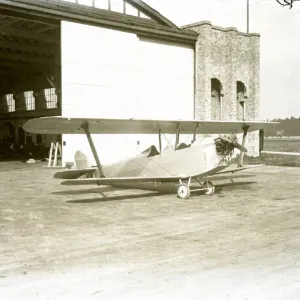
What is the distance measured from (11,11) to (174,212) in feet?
42.4

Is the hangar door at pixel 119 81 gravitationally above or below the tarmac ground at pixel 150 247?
above

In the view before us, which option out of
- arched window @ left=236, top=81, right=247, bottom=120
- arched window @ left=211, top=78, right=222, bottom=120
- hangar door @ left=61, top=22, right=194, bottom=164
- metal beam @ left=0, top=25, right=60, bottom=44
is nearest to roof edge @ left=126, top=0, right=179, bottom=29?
hangar door @ left=61, top=22, right=194, bottom=164

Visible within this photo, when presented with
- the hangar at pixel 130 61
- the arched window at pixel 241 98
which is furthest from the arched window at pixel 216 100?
the arched window at pixel 241 98

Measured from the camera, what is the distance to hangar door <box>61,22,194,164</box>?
2008 centimetres

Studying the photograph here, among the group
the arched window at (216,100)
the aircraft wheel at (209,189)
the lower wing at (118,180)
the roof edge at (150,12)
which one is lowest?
the aircraft wheel at (209,189)

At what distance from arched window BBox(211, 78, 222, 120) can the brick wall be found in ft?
0.81

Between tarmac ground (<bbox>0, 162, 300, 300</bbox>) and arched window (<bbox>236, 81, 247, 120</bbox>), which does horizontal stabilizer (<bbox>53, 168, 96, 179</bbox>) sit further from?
arched window (<bbox>236, 81, 247, 120</bbox>)

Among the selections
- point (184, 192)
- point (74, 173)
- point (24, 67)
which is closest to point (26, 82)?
point (24, 67)

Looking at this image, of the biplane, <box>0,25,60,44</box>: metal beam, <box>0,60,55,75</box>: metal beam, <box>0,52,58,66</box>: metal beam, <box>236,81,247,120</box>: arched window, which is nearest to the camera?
the biplane

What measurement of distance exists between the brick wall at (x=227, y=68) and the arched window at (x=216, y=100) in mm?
246

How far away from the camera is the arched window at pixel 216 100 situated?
26.8 m

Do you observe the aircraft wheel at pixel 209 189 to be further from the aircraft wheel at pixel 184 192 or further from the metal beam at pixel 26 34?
the metal beam at pixel 26 34

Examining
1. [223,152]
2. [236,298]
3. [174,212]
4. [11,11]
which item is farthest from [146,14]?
[236,298]

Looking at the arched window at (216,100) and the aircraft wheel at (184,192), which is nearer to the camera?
the aircraft wheel at (184,192)
